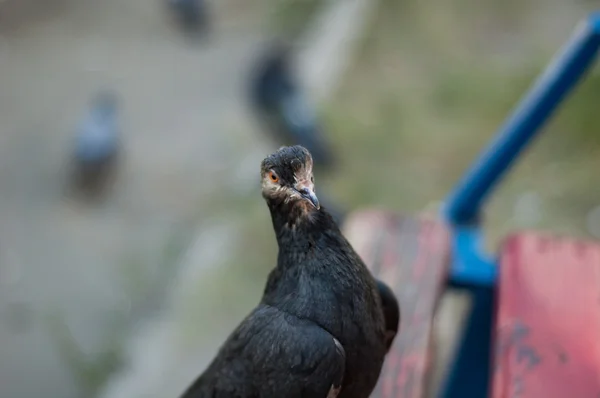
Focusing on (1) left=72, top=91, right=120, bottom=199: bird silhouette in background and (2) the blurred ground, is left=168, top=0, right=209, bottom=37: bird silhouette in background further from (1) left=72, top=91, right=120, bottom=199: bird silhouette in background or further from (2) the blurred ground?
(1) left=72, top=91, right=120, bottom=199: bird silhouette in background

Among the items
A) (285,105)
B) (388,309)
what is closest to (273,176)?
(388,309)

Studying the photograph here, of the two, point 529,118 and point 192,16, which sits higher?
point 192,16

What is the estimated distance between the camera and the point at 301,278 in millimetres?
1523

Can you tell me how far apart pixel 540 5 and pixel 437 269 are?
5.02 meters

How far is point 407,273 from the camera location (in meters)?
2.03

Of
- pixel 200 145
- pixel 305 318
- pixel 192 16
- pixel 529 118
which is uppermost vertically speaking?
pixel 192 16

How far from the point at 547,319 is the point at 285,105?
3517mm

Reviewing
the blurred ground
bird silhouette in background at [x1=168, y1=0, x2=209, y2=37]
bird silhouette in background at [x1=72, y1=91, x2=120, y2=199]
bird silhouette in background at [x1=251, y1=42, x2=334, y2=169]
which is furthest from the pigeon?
bird silhouette in background at [x1=168, y1=0, x2=209, y2=37]

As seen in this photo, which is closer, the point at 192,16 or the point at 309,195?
the point at 309,195

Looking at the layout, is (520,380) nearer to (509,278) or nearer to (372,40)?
(509,278)

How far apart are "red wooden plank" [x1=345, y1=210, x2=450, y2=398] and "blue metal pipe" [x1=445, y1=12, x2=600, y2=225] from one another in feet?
1.08

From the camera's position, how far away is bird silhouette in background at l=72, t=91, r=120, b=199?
5.10m

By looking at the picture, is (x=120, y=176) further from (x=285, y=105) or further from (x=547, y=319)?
(x=547, y=319)

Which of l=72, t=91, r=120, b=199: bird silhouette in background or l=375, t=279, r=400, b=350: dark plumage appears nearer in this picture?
l=375, t=279, r=400, b=350: dark plumage
